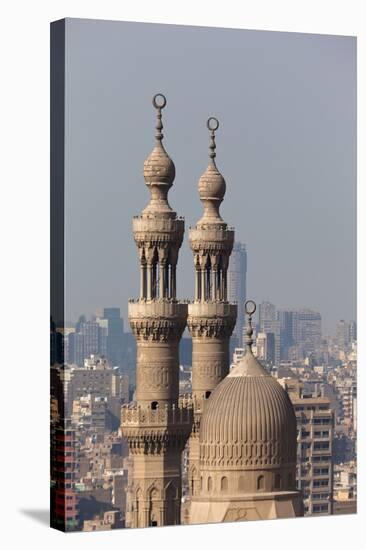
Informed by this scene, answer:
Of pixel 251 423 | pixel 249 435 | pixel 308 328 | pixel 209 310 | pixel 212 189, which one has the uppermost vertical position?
pixel 212 189

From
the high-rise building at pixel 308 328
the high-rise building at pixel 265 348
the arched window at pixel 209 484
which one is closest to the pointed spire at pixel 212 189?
the high-rise building at pixel 265 348

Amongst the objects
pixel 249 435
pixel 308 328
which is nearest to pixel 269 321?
pixel 308 328

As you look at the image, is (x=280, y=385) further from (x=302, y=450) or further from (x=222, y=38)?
(x=222, y=38)

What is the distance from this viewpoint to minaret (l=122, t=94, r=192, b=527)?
49375 millimetres

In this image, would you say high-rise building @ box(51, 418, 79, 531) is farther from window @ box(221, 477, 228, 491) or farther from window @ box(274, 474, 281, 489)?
window @ box(274, 474, 281, 489)

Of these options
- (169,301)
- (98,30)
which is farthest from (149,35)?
(169,301)

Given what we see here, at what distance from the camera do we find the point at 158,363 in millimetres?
50188

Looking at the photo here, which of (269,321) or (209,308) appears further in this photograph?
(209,308)

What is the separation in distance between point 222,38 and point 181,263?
4.72 metres

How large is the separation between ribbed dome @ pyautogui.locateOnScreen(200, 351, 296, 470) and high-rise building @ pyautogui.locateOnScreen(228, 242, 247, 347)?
84 cm

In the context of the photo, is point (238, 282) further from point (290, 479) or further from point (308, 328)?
point (290, 479)

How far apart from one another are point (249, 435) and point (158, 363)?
1884 millimetres

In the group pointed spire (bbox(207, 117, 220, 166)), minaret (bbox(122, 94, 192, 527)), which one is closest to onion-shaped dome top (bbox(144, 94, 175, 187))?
minaret (bbox(122, 94, 192, 527))

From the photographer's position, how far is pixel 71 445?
4606 centimetres
